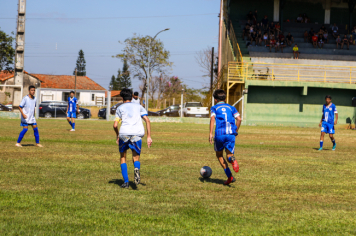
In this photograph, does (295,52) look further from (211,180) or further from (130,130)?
(130,130)

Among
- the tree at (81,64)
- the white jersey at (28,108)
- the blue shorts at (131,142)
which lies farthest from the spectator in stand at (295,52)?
the tree at (81,64)

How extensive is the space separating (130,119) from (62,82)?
2969 inches

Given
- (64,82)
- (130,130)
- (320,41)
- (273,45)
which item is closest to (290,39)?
(273,45)

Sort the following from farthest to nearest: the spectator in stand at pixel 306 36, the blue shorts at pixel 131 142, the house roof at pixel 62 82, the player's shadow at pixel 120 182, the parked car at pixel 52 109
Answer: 1. the house roof at pixel 62 82
2. the spectator in stand at pixel 306 36
3. the parked car at pixel 52 109
4. the player's shadow at pixel 120 182
5. the blue shorts at pixel 131 142

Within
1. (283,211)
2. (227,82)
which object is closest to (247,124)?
(227,82)

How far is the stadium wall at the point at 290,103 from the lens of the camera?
33.8 m

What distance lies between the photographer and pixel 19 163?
908 centimetres

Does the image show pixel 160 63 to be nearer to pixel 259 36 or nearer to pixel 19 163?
pixel 259 36

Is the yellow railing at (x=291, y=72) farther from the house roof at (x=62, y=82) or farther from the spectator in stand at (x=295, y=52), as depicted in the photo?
the house roof at (x=62, y=82)

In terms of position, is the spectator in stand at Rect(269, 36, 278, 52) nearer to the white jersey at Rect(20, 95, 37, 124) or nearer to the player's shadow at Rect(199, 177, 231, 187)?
the white jersey at Rect(20, 95, 37, 124)

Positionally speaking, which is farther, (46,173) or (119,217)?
(46,173)

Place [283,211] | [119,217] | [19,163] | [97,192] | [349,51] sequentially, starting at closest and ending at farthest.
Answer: [119,217] < [283,211] < [97,192] < [19,163] < [349,51]

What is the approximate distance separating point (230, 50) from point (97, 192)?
118 feet

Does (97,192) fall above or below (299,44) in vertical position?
below
